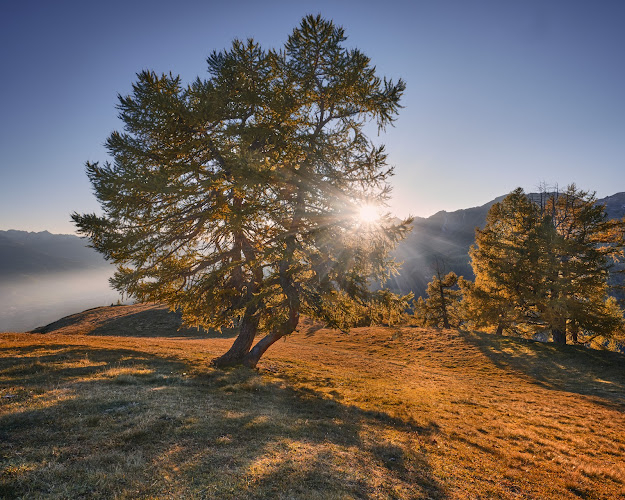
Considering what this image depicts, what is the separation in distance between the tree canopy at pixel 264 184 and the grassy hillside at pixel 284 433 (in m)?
3.34

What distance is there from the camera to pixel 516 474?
6.90m

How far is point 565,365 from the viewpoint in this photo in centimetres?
2114

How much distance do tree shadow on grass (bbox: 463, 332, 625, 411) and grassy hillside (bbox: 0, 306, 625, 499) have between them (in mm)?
438

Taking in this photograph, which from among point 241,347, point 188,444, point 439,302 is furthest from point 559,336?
point 188,444

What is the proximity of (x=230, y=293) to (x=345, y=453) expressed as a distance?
28.5ft

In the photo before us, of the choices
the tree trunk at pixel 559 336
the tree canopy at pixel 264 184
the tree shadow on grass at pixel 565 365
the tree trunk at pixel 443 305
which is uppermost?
the tree canopy at pixel 264 184

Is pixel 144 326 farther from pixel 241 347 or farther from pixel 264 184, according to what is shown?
pixel 264 184

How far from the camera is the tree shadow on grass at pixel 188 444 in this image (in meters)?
4.27

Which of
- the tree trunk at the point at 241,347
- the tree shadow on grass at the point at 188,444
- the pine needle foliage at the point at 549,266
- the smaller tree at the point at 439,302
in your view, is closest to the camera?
the tree shadow on grass at the point at 188,444

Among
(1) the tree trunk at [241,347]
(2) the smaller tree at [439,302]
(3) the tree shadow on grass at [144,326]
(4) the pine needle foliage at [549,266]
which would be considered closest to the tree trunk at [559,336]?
(4) the pine needle foliage at [549,266]

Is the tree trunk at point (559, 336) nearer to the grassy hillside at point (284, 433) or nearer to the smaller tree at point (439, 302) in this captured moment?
the grassy hillside at point (284, 433)

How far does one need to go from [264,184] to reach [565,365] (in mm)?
26294

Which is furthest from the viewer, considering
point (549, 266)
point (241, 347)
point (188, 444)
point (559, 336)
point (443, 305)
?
point (443, 305)

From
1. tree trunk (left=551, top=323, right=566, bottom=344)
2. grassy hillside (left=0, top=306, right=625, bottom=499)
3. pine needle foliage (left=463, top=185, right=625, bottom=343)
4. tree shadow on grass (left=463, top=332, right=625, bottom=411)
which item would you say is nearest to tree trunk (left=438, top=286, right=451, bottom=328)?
pine needle foliage (left=463, top=185, right=625, bottom=343)
